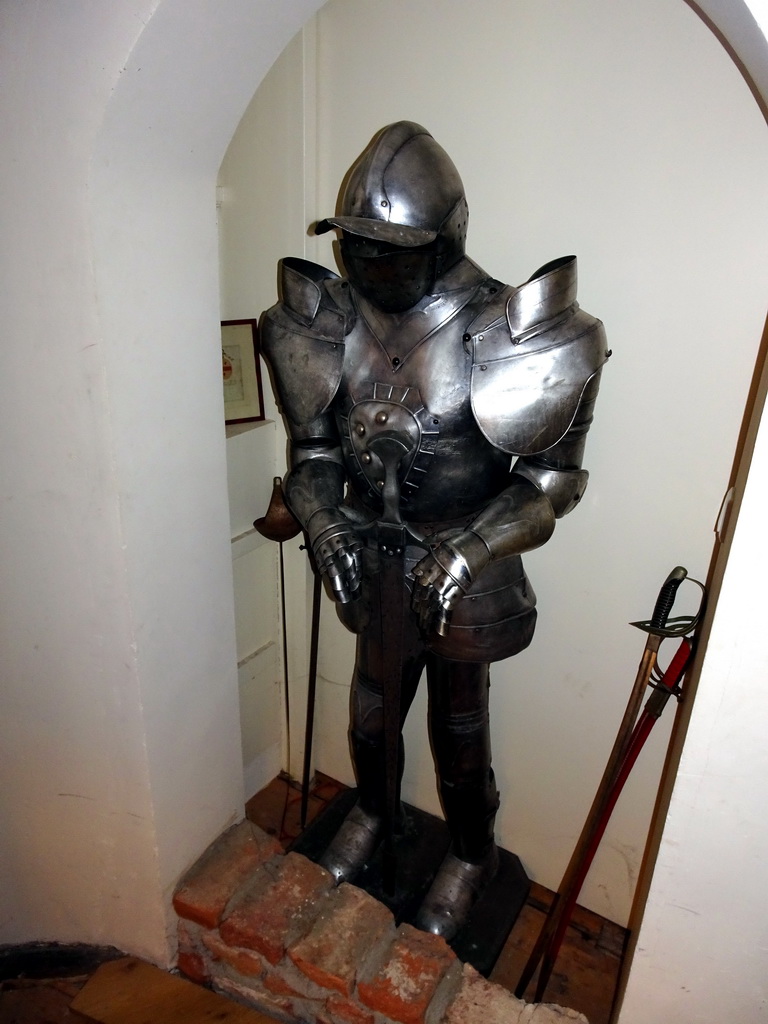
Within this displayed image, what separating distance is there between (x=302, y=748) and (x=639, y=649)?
44.0 inches

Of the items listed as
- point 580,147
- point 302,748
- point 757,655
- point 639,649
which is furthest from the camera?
point 302,748

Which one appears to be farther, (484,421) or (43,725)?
(43,725)

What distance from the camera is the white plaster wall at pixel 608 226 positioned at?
1.23 metres

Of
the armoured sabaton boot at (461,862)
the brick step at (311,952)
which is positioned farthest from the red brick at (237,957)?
the armoured sabaton boot at (461,862)

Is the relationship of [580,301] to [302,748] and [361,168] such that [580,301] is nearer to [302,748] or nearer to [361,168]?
[361,168]

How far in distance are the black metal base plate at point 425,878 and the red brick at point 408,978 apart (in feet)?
0.41

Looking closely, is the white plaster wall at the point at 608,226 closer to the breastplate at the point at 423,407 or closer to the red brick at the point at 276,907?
the breastplate at the point at 423,407

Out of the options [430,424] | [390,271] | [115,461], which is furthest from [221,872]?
[390,271]

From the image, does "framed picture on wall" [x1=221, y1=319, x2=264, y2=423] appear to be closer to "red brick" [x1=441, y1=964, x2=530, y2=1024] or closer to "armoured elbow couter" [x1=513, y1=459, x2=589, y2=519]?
"armoured elbow couter" [x1=513, y1=459, x2=589, y2=519]

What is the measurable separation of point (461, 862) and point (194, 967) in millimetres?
635

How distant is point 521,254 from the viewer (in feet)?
4.72

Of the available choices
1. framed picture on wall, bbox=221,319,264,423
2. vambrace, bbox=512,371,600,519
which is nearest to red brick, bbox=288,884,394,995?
vambrace, bbox=512,371,600,519

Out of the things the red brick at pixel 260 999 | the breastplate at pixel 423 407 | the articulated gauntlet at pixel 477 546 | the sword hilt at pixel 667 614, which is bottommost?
the red brick at pixel 260 999

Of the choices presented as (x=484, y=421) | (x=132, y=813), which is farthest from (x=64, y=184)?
(x=132, y=813)
